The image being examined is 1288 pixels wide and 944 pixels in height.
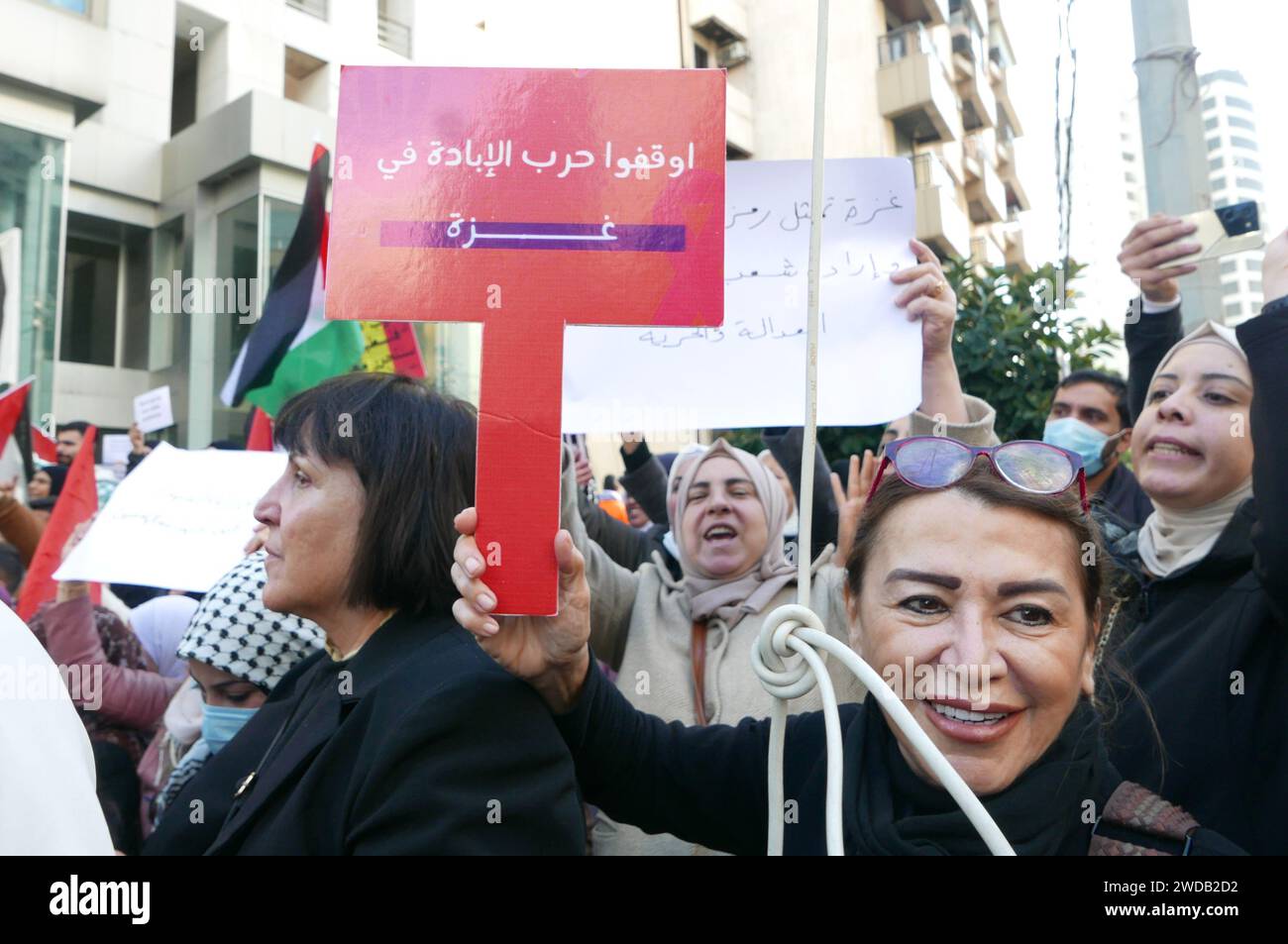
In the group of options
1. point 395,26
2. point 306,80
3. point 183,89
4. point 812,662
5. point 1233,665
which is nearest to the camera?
point 812,662

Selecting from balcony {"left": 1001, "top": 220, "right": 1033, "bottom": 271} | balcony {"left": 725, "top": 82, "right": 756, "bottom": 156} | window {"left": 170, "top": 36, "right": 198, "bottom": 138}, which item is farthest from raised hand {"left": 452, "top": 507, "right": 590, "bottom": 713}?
balcony {"left": 1001, "top": 220, "right": 1033, "bottom": 271}

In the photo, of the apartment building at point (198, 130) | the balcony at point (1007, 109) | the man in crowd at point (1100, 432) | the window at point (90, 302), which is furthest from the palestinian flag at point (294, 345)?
the balcony at point (1007, 109)

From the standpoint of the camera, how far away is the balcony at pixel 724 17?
348 inches

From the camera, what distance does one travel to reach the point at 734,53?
10.3m

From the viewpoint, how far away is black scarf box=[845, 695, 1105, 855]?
1147 mm

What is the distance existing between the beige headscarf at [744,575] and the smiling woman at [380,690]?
1026 mm

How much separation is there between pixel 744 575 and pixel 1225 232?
1357 mm

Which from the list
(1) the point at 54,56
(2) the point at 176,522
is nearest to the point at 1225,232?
(2) the point at 176,522

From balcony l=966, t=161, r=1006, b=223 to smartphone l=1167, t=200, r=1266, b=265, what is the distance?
24006mm

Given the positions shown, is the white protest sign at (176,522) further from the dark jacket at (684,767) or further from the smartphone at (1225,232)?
the smartphone at (1225,232)

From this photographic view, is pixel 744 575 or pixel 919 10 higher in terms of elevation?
pixel 919 10

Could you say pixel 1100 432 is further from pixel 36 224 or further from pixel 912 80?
pixel 912 80

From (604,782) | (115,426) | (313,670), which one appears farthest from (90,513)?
(115,426)
